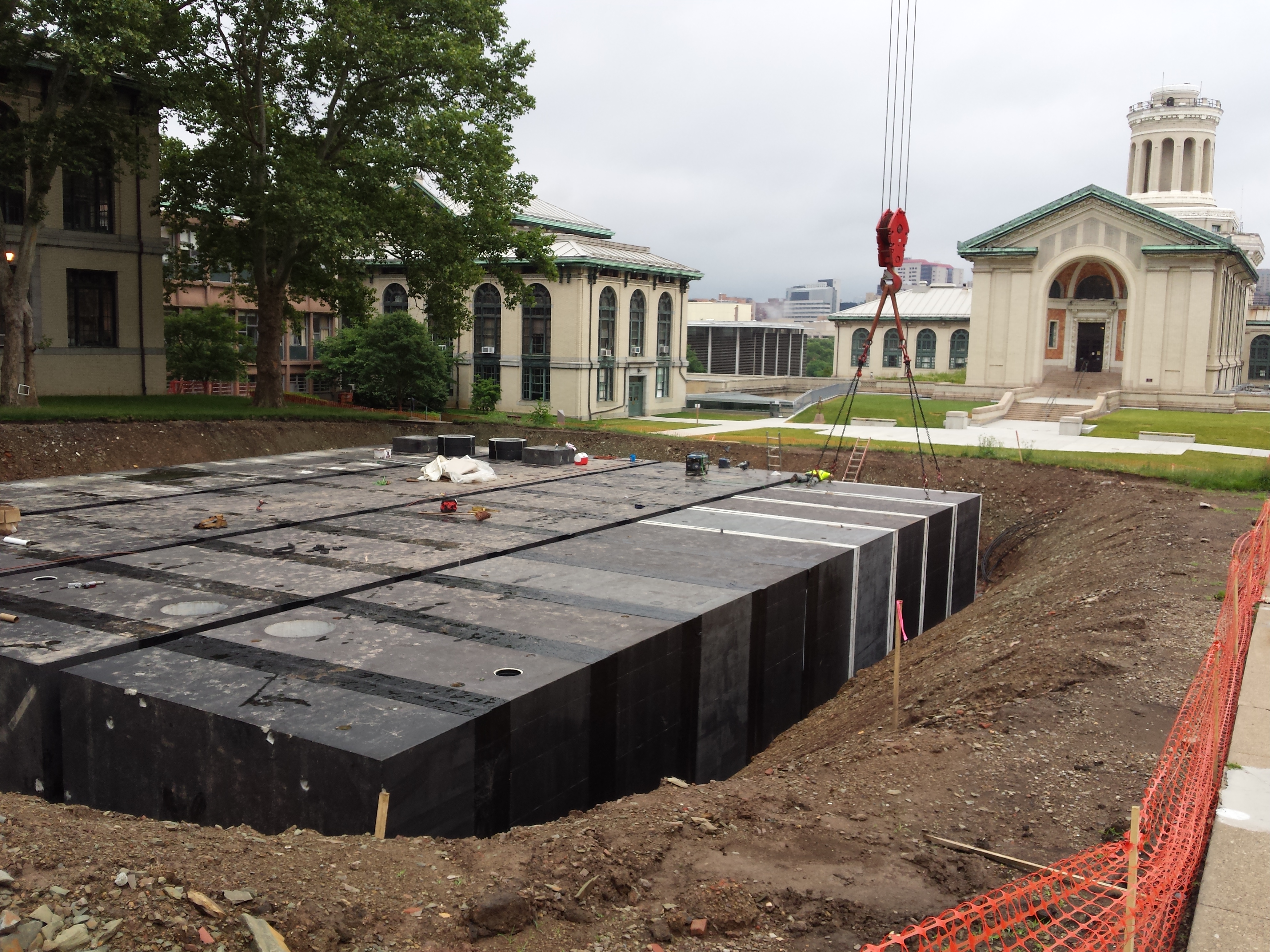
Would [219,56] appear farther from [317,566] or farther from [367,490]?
[317,566]

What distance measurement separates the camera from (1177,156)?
89.4 metres

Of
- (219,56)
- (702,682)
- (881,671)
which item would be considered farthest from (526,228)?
(702,682)

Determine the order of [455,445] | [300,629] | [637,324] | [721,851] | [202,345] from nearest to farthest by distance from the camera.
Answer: [721,851] < [300,629] < [455,445] < [202,345] < [637,324]

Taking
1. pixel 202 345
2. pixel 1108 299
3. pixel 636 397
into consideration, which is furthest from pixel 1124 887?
pixel 1108 299

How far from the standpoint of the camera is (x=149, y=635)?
48.9ft

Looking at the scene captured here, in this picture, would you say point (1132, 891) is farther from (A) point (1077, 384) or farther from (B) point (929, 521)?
(A) point (1077, 384)

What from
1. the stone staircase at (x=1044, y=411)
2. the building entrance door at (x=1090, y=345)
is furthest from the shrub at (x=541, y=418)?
the building entrance door at (x=1090, y=345)

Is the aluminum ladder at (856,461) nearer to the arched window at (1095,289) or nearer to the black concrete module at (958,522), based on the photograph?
the black concrete module at (958,522)

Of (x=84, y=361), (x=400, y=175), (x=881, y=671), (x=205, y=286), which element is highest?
(x=400, y=175)

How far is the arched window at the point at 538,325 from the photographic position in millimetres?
61188

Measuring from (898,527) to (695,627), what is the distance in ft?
36.3

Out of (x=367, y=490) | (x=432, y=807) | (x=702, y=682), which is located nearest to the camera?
(x=432, y=807)

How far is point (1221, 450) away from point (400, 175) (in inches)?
1466

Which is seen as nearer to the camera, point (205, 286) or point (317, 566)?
point (317, 566)
